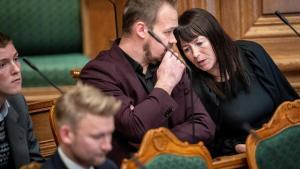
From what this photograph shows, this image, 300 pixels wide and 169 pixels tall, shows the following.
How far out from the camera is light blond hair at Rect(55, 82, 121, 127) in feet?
4.48

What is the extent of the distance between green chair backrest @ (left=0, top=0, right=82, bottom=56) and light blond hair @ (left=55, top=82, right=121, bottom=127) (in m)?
1.63

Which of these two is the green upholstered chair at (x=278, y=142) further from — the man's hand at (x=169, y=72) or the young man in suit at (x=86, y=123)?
the young man in suit at (x=86, y=123)

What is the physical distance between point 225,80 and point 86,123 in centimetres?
103

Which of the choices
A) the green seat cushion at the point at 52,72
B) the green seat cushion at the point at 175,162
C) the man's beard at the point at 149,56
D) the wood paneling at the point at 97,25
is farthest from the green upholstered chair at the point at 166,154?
the wood paneling at the point at 97,25

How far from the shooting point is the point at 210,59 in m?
2.28

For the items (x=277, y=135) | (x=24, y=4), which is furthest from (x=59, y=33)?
(x=277, y=135)

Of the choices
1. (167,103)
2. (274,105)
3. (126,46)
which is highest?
(126,46)

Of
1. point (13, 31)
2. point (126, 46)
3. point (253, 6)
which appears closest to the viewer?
point (126, 46)

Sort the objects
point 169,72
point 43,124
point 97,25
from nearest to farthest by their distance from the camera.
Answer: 1. point 169,72
2. point 43,124
3. point 97,25

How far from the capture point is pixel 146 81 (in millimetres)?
2070

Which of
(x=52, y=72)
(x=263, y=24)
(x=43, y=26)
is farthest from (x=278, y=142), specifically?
(x=43, y=26)

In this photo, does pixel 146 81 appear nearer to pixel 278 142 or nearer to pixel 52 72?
pixel 278 142

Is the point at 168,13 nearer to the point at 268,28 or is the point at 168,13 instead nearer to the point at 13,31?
the point at 268,28

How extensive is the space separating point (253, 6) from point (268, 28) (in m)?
0.11
